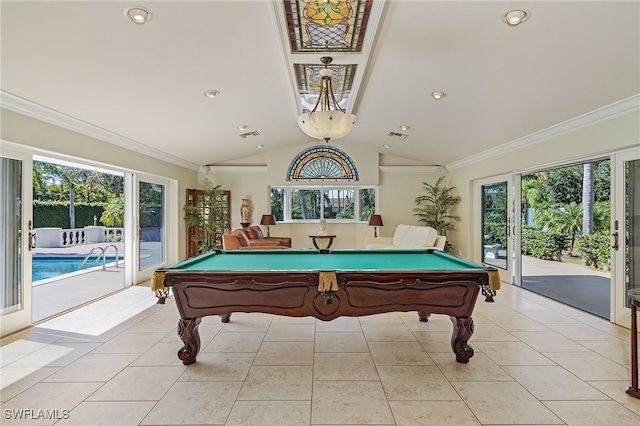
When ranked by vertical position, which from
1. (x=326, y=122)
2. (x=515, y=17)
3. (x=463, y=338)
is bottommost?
(x=463, y=338)

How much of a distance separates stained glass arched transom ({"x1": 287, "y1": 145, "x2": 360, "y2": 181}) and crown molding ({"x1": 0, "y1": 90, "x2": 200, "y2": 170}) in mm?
3314

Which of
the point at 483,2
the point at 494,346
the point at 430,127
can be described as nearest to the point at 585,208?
the point at 430,127

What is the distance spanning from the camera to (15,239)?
340 cm

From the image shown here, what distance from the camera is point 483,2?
7.73 feet

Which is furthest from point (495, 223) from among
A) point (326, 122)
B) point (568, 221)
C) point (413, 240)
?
point (326, 122)

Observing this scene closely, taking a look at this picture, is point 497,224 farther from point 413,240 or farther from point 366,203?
point 366,203

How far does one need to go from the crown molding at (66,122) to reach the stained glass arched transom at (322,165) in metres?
3.31

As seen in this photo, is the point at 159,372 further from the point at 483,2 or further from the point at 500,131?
the point at 500,131

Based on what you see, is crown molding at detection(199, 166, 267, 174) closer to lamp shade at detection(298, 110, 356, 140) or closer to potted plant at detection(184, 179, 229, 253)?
potted plant at detection(184, 179, 229, 253)

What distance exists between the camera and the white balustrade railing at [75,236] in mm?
8641

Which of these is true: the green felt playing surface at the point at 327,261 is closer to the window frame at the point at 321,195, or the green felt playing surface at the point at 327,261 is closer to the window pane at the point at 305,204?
the window frame at the point at 321,195

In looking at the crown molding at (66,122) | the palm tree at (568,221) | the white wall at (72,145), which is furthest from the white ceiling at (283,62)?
the palm tree at (568,221)

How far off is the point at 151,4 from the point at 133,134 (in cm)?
294

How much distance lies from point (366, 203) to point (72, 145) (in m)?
6.26
